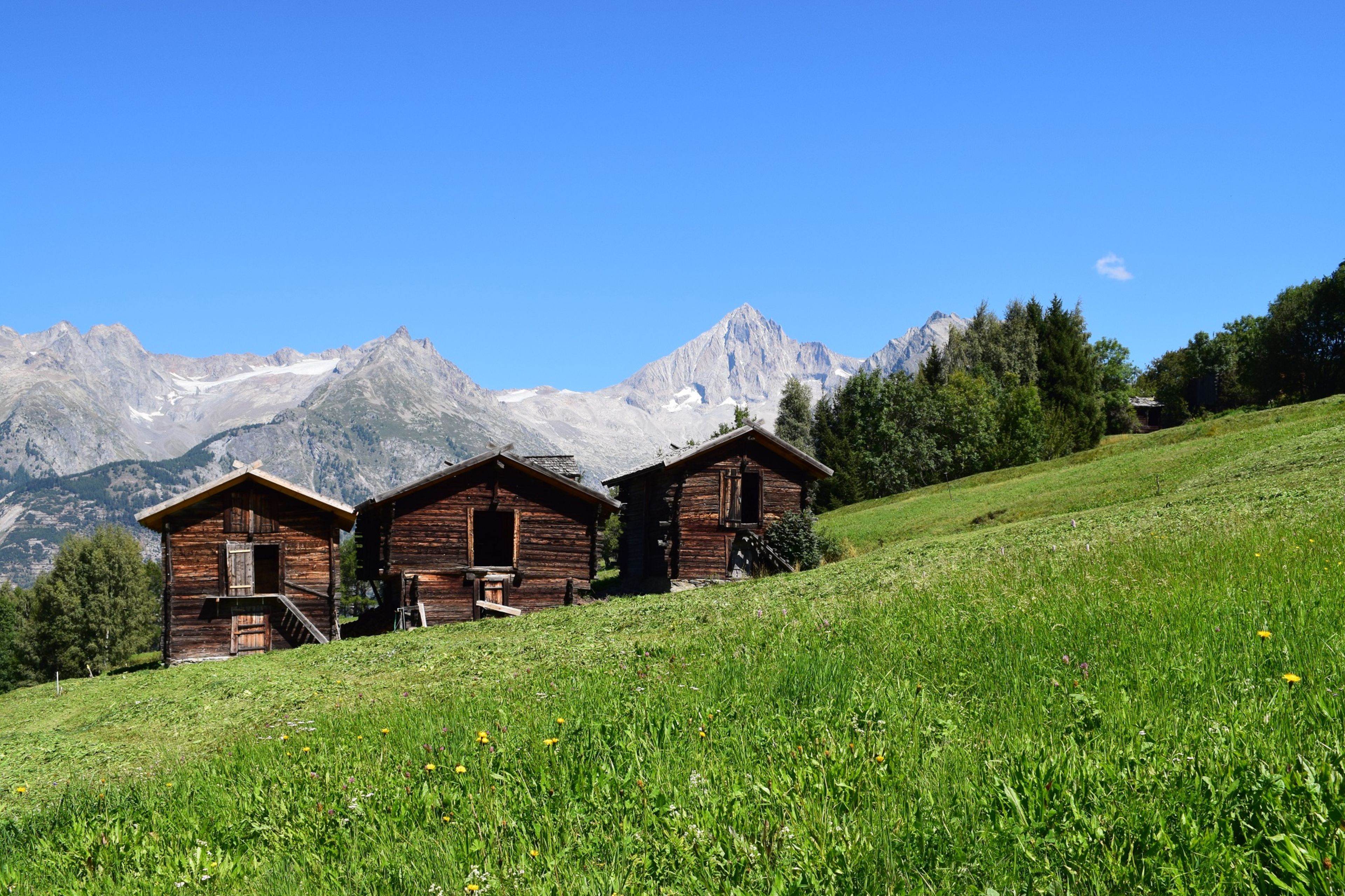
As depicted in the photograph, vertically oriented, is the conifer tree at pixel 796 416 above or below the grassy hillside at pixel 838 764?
above

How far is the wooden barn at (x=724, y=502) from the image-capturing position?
38.8 meters

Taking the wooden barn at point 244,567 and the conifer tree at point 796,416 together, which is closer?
the wooden barn at point 244,567

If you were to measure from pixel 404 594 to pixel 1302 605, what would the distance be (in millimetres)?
30726

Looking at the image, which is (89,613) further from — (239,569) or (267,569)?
(239,569)

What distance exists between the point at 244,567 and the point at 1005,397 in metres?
67.2

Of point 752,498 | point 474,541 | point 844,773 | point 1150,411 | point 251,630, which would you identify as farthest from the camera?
point 1150,411

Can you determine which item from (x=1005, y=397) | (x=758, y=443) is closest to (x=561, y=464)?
(x=758, y=443)

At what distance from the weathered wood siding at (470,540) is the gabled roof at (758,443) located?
14.4 ft

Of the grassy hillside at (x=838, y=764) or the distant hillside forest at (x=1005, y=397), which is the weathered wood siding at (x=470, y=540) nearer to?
the grassy hillside at (x=838, y=764)

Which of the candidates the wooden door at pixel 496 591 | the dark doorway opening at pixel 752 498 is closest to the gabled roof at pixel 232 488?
the wooden door at pixel 496 591

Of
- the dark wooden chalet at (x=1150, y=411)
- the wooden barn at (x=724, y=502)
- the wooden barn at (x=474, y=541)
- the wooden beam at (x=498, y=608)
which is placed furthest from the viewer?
the dark wooden chalet at (x=1150, y=411)

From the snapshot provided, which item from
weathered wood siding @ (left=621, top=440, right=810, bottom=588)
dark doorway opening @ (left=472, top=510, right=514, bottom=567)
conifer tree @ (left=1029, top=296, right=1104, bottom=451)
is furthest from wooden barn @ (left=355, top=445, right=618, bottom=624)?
conifer tree @ (left=1029, top=296, right=1104, bottom=451)

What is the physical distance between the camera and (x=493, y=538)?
43812 mm

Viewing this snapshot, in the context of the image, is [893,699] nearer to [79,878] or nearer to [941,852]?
[941,852]
